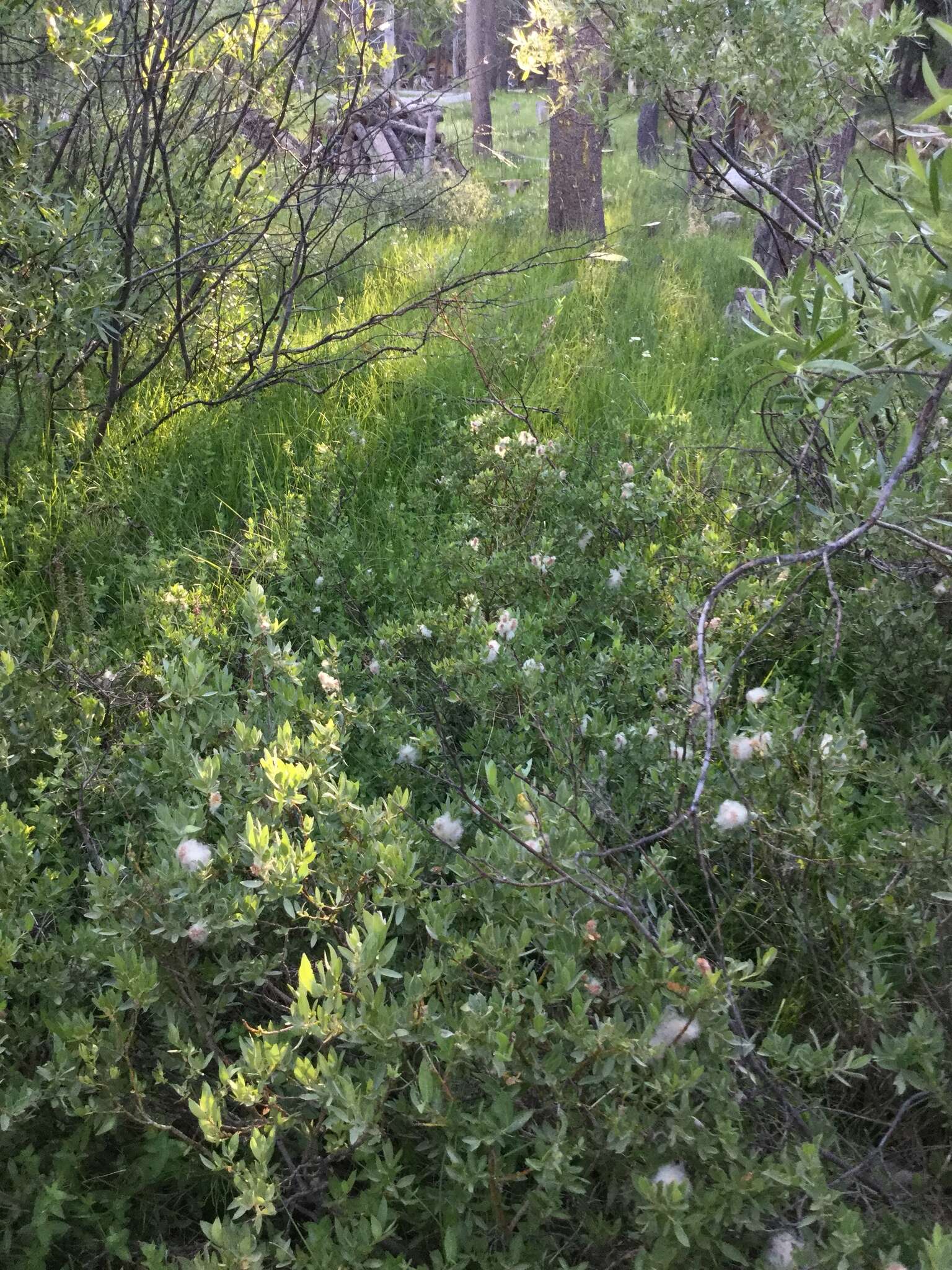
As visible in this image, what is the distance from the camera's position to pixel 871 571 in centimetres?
276

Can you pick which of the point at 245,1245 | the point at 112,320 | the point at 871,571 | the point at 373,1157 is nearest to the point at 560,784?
the point at 373,1157

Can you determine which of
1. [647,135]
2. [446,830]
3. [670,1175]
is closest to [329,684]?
[446,830]

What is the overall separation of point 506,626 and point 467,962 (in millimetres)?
1121

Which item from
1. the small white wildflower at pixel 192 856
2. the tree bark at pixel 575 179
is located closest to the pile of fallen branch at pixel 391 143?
the tree bark at pixel 575 179

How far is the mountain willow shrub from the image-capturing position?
1405 millimetres

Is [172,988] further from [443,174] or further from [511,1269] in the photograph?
[443,174]

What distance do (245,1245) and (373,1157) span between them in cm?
21

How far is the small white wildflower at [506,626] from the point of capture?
2.64 metres

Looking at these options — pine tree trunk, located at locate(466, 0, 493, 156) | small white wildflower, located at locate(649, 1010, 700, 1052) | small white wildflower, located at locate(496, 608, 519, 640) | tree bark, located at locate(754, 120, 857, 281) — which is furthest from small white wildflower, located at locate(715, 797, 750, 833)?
pine tree trunk, located at locate(466, 0, 493, 156)

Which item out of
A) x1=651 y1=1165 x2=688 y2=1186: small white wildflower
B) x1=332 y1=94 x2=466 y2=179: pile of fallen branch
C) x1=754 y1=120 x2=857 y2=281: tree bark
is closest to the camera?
x1=651 y1=1165 x2=688 y2=1186: small white wildflower

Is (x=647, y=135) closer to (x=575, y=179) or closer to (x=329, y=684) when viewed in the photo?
(x=575, y=179)

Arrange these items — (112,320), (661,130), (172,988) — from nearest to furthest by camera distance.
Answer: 1. (172,988)
2. (112,320)
3. (661,130)

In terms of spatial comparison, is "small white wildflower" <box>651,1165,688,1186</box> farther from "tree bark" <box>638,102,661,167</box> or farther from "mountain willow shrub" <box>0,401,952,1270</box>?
"tree bark" <box>638,102,661,167</box>

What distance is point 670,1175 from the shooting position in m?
1.38
